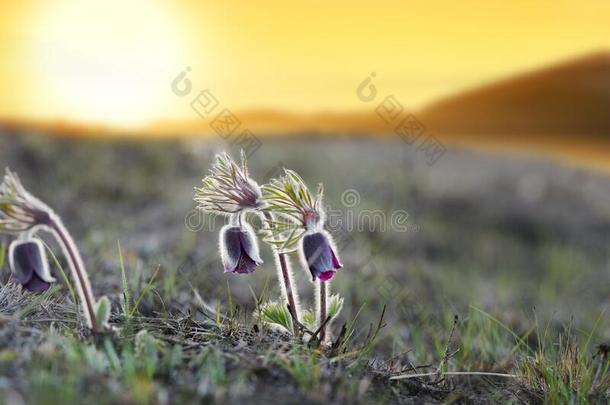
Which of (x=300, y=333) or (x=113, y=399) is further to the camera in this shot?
(x=300, y=333)

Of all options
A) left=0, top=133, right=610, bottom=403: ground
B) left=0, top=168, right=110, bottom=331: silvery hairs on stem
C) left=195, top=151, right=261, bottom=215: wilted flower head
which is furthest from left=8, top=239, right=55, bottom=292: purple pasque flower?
left=195, top=151, right=261, bottom=215: wilted flower head

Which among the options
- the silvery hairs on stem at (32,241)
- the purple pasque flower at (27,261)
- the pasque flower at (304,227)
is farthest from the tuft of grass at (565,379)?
the purple pasque flower at (27,261)

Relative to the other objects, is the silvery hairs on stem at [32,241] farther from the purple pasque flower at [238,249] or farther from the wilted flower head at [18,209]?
the purple pasque flower at [238,249]

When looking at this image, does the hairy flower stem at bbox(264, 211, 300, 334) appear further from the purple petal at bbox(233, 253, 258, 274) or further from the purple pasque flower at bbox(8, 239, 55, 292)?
the purple pasque flower at bbox(8, 239, 55, 292)

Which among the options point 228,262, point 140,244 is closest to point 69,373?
point 228,262

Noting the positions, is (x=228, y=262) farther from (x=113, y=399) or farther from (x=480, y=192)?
(x=480, y=192)

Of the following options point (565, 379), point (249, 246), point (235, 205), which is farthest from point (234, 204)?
point (565, 379)
